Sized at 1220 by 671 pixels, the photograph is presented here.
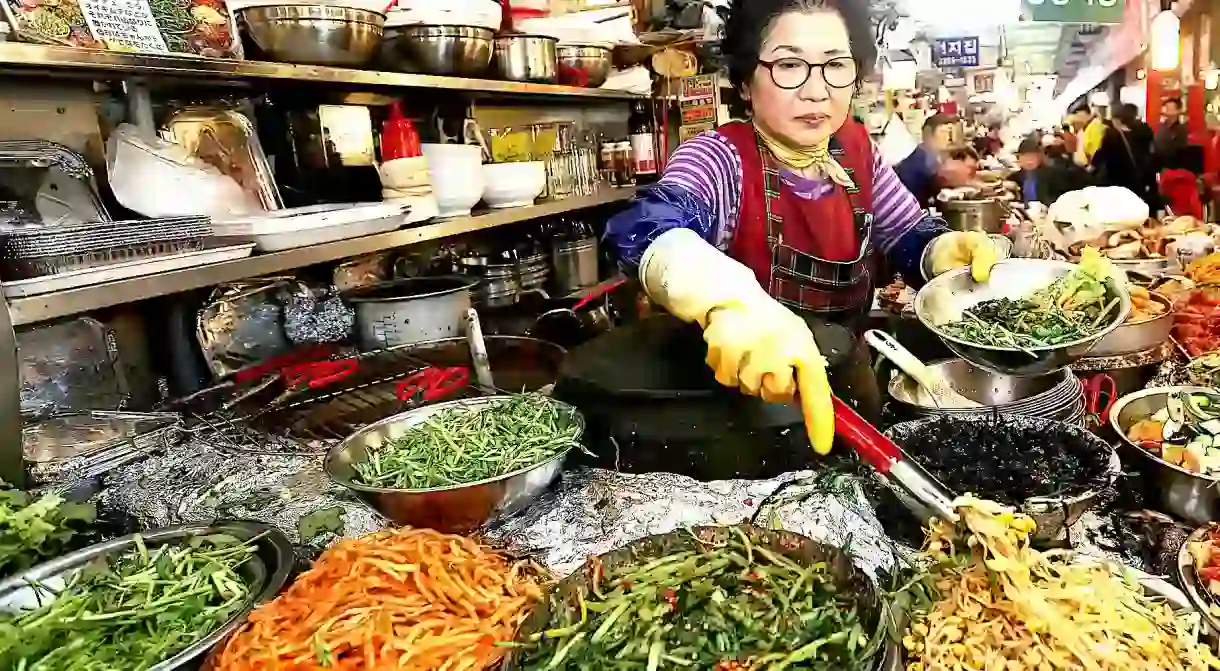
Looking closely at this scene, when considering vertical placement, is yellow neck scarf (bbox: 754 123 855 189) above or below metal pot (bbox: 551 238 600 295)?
above

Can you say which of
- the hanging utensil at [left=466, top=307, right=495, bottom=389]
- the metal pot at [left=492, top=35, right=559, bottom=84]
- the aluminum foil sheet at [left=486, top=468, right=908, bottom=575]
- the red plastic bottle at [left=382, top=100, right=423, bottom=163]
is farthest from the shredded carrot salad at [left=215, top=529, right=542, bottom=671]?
the metal pot at [left=492, top=35, right=559, bottom=84]

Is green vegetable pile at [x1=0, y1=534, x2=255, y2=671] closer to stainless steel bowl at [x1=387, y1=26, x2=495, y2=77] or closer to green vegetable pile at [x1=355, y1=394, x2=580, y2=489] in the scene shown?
green vegetable pile at [x1=355, y1=394, x2=580, y2=489]

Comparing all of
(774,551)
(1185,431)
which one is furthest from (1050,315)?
(774,551)

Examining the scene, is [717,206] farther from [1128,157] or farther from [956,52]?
[1128,157]

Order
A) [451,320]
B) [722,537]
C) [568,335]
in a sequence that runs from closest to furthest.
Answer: [722,537] → [451,320] → [568,335]

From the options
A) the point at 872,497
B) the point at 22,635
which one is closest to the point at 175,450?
the point at 22,635

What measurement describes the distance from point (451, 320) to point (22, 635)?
171 cm

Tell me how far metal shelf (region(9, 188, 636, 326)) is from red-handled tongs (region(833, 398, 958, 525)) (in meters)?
1.50

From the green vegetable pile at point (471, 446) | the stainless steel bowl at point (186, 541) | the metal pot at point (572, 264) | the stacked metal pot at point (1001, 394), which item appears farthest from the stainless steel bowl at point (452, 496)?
the metal pot at point (572, 264)

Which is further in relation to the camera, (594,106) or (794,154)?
(594,106)

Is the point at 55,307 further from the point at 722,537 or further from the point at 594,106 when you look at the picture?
the point at 594,106

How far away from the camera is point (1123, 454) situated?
1697mm

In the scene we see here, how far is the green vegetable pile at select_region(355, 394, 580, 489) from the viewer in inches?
60.7

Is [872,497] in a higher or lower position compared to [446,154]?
lower
